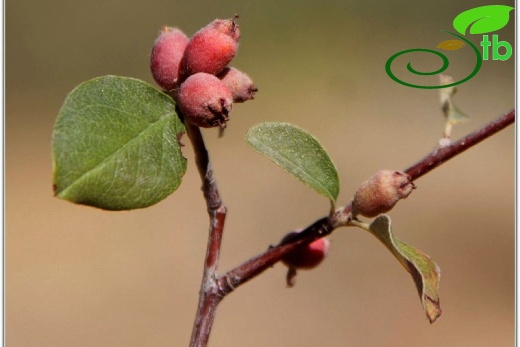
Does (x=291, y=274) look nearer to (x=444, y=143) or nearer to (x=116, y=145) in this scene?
(x=444, y=143)

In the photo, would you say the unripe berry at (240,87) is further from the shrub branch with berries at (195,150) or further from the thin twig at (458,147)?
the thin twig at (458,147)

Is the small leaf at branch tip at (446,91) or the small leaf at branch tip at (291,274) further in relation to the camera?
the small leaf at branch tip at (446,91)

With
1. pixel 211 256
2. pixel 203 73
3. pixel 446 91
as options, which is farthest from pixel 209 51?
pixel 446 91

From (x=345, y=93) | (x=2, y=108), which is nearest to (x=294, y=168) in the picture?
(x=2, y=108)

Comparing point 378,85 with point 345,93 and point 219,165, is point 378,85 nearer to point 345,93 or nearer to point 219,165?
point 345,93

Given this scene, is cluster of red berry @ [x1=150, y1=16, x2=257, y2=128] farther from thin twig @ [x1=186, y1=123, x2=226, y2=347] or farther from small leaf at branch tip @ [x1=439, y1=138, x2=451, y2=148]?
small leaf at branch tip @ [x1=439, y1=138, x2=451, y2=148]

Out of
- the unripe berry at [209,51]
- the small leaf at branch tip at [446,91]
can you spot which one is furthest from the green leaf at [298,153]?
the small leaf at branch tip at [446,91]

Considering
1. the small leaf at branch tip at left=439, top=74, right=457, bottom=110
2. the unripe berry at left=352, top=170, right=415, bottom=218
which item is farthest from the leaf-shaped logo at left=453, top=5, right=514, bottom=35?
the unripe berry at left=352, top=170, right=415, bottom=218
